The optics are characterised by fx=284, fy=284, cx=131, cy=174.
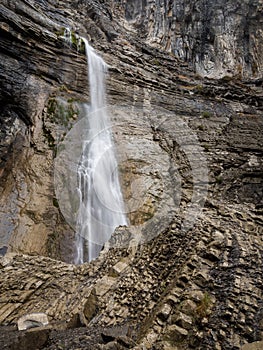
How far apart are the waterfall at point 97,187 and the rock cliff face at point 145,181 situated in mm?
492

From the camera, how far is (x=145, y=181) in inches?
445

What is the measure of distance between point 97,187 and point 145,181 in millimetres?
2166

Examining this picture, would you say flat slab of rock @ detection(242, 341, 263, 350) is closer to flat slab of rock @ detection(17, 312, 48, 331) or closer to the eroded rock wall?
flat slab of rock @ detection(17, 312, 48, 331)

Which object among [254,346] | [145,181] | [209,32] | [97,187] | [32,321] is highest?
[209,32]

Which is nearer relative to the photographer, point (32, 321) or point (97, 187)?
point (32, 321)

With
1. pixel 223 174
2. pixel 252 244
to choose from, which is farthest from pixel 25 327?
pixel 223 174

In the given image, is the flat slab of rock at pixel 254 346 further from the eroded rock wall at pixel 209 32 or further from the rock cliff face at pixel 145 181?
the eroded rock wall at pixel 209 32

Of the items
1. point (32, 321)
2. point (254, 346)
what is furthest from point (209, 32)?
point (254, 346)

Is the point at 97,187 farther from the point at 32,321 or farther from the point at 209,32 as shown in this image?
the point at 209,32

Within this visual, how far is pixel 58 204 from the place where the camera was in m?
11.2

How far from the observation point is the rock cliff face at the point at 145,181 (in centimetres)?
515

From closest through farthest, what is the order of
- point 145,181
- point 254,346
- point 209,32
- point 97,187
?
Answer: point 254,346, point 145,181, point 97,187, point 209,32

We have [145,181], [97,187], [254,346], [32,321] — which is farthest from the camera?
[97,187]

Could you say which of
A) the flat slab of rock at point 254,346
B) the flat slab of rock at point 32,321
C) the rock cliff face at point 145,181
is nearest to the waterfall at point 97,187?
the rock cliff face at point 145,181
